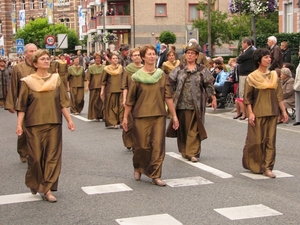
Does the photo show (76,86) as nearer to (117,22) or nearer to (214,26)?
(214,26)

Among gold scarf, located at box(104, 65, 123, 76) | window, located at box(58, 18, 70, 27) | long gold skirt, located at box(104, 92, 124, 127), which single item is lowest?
long gold skirt, located at box(104, 92, 124, 127)

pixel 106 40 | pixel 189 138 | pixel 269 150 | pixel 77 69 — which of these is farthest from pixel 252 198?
pixel 106 40

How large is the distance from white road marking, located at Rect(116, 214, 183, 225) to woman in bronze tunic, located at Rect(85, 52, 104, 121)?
11682mm

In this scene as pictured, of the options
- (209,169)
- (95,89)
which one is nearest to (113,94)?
(95,89)

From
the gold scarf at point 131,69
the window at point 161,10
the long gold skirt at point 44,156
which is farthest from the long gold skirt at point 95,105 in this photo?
the window at point 161,10

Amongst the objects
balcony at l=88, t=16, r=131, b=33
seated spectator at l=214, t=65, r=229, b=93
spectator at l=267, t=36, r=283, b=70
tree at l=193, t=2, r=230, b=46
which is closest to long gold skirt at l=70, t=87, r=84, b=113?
seated spectator at l=214, t=65, r=229, b=93

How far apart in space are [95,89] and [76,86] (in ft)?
9.83

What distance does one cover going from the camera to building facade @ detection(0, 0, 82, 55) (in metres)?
92.2

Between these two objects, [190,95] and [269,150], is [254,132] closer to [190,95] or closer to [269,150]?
[269,150]

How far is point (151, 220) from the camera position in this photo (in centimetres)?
764

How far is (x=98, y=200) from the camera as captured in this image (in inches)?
344

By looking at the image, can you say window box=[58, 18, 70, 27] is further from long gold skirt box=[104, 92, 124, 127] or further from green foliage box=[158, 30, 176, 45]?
long gold skirt box=[104, 92, 124, 127]

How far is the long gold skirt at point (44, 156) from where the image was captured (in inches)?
345

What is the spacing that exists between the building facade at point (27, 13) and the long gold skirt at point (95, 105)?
70305mm
